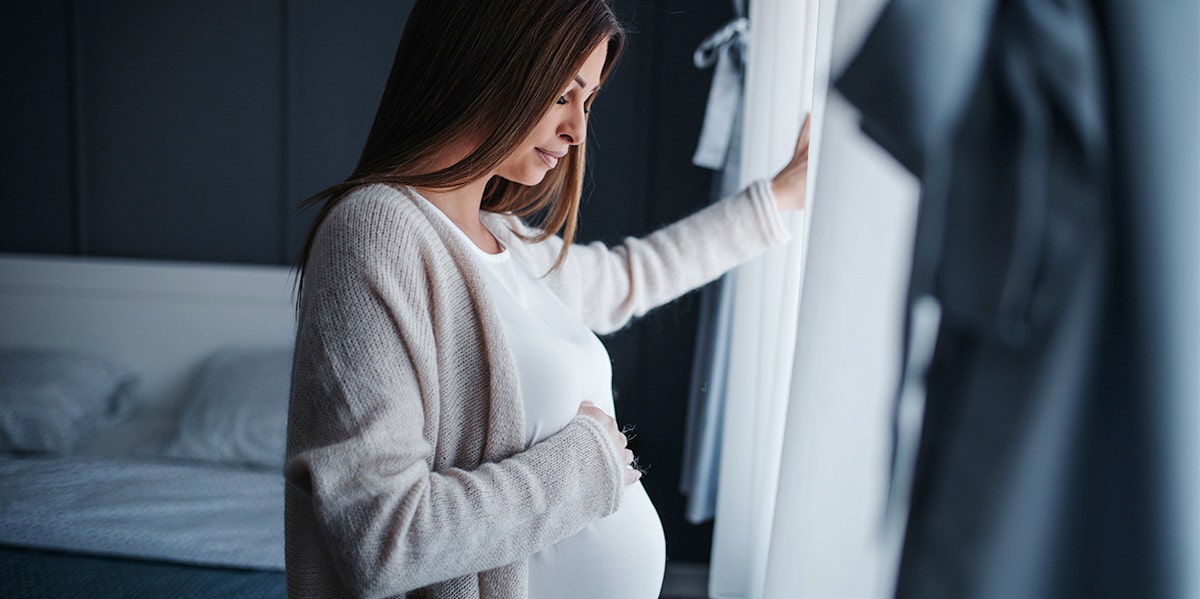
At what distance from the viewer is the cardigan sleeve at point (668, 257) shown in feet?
4.08

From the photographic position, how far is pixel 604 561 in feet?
3.00

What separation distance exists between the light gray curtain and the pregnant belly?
87 cm

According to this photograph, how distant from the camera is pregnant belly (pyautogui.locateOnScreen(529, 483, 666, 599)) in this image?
2.93 ft

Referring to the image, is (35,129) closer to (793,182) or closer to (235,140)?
(235,140)

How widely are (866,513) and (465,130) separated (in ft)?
1.89

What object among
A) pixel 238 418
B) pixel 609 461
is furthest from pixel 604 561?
pixel 238 418

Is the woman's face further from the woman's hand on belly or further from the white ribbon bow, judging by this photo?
the white ribbon bow

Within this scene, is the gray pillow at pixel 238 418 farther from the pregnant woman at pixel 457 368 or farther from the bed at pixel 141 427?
the pregnant woman at pixel 457 368

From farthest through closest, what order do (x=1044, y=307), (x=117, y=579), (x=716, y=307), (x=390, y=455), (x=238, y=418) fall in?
(x=238, y=418), (x=716, y=307), (x=117, y=579), (x=390, y=455), (x=1044, y=307)

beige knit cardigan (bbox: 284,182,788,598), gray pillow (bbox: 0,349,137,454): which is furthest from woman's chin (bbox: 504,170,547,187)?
gray pillow (bbox: 0,349,137,454)

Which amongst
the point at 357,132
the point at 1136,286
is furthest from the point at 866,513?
the point at 357,132

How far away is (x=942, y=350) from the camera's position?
11.2 inches

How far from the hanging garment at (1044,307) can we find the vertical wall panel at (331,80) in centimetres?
234

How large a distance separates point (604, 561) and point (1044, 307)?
2.38 ft
